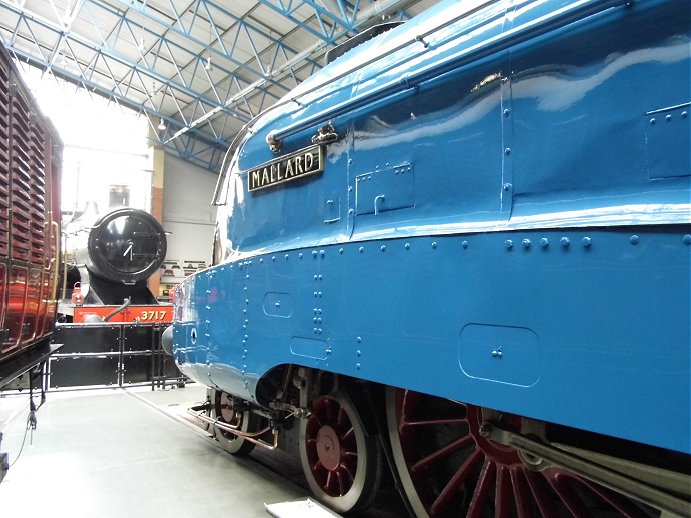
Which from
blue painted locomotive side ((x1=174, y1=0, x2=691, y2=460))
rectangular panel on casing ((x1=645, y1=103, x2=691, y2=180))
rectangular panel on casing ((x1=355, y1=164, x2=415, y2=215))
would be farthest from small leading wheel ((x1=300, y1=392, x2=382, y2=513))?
rectangular panel on casing ((x1=645, y1=103, x2=691, y2=180))

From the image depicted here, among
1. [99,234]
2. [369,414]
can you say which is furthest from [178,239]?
[369,414]

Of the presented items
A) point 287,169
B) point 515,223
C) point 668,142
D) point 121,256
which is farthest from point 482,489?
point 121,256

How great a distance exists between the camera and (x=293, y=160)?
3.12 metres

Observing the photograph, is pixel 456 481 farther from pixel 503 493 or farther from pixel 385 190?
pixel 385 190

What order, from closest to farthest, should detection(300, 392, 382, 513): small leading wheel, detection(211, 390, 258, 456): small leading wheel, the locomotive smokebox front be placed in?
detection(300, 392, 382, 513): small leading wheel, detection(211, 390, 258, 456): small leading wheel, the locomotive smokebox front

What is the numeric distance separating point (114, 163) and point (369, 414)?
956 inches

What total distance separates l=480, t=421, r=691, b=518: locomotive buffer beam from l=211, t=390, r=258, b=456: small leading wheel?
269 cm

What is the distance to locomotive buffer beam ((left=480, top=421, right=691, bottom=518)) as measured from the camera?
142 cm

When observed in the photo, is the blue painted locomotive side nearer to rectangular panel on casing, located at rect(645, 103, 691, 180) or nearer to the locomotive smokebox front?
rectangular panel on casing, located at rect(645, 103, 691, 180)

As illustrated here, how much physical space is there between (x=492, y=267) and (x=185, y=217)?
86.7ft

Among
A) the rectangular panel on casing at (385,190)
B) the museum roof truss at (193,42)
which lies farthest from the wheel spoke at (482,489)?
the museum roof truss at (193,42)

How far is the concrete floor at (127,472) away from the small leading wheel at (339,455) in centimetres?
47

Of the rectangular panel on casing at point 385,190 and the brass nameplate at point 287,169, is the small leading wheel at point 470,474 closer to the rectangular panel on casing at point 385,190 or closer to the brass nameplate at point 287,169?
the rectangular panel on casing at point 385,190

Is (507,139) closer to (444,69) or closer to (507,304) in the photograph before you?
(444,69)
